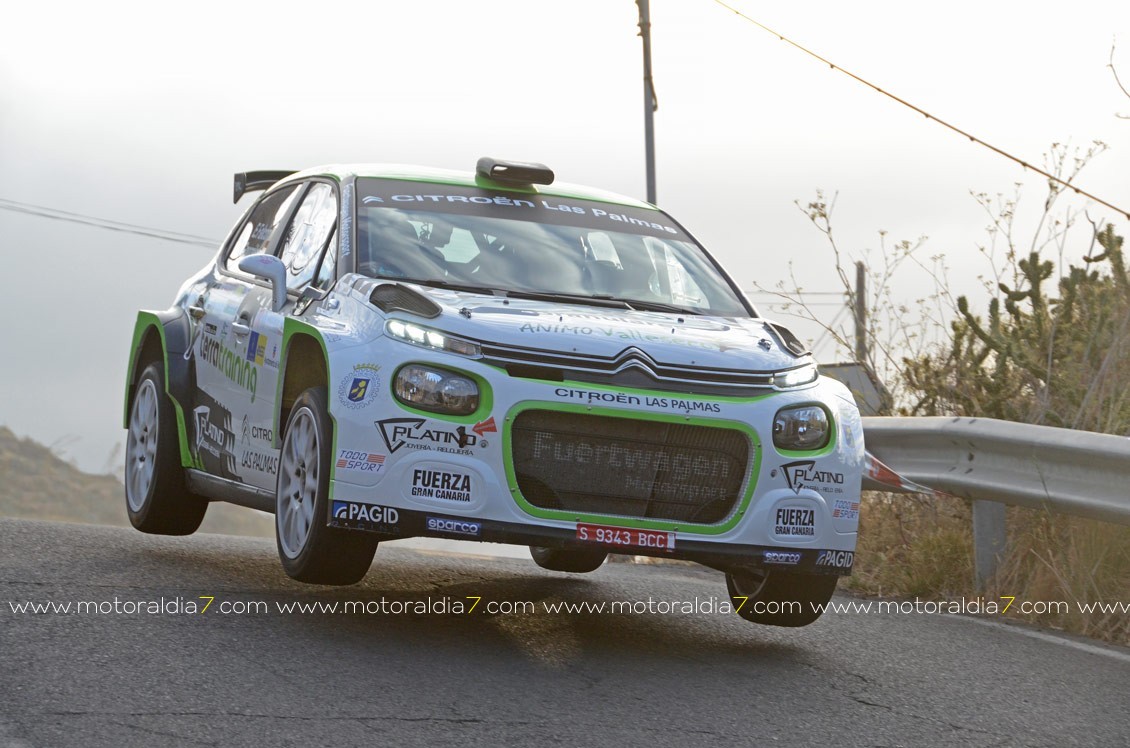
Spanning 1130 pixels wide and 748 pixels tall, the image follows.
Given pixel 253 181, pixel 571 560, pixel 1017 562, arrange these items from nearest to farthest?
pixel 1017 562, pixel 571 560, pixel 253 181

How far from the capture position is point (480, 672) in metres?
5.35

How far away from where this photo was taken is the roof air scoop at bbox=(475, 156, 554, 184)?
7.33 metres

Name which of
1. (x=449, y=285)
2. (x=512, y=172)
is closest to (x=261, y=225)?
(x=512, y=172)

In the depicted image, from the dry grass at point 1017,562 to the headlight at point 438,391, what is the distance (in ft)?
11.2

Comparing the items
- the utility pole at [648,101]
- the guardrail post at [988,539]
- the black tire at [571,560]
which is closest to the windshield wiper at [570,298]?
the black tire at [571,560]

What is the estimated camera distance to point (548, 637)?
619 centimetres

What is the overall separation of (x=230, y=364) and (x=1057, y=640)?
3.81 m

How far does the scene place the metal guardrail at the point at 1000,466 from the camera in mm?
7199

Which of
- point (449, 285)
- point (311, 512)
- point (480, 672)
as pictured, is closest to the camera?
point (480, 672)

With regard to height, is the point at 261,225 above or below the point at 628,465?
above

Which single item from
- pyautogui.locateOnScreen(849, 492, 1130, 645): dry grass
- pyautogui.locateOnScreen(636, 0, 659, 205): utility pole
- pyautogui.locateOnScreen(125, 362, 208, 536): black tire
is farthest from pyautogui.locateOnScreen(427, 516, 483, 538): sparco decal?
pyautogui.locateOnScreen(636, 0, 659, 205): utility pole

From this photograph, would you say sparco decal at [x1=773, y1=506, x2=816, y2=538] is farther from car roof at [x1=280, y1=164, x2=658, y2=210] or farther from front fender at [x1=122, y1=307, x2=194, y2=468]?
front fender at [x1=122, y1=307, x2=194, y2=468]

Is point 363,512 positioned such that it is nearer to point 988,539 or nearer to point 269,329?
point 269,329

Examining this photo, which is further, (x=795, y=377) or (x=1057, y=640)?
(x=1057, y=640)
